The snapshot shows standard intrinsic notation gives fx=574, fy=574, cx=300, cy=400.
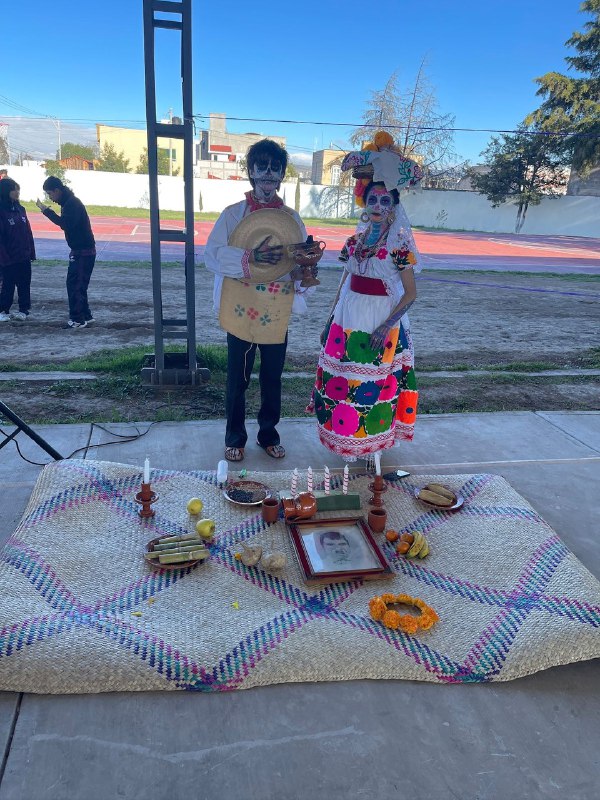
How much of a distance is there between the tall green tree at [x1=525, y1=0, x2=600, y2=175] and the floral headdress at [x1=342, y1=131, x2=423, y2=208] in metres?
33.0

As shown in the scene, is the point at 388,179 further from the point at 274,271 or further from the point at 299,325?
the point at 299,325

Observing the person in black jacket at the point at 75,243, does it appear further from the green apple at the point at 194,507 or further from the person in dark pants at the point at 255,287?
the green apple at the point at 194,507

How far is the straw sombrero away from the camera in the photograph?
323 centimetres

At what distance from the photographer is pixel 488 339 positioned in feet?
25.2

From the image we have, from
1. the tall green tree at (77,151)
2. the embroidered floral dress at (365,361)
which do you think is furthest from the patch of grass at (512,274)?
the tall green tree at (77,151)

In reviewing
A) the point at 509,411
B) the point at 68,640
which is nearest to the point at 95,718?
the point at 68,640

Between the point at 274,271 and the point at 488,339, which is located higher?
the point at 274,271

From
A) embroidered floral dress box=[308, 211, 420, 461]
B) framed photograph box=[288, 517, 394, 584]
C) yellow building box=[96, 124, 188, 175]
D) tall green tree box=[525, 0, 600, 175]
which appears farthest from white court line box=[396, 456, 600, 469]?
yellow building box=[96, 124, 188, 175]

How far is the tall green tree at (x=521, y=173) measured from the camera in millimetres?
32344

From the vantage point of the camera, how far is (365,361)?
327 centimetres

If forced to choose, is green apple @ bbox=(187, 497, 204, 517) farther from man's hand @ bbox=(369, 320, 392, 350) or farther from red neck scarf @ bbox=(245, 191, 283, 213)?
red neck scarf @ bbox=(245, 191, 283, 213)

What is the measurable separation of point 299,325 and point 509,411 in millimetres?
3909

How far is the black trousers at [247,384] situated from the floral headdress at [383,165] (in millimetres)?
1052

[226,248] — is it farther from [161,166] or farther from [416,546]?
[161,166]
